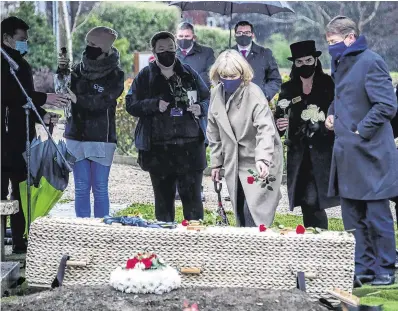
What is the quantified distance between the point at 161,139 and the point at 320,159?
1.24 m

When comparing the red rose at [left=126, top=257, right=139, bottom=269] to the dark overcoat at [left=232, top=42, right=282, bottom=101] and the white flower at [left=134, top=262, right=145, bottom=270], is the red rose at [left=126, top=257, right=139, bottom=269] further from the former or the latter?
the dark overcoat at [left=232, top=42, right=282, bottom=101]

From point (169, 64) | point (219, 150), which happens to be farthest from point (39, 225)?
point (169, 64)

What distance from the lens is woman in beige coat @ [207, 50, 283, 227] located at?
22.0 feet

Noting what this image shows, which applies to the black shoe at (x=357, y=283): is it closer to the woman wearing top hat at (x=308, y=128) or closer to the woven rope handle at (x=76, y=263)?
the woman wearing top hat at (x=308, y=128)

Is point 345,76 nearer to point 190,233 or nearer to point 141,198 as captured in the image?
point 190,233

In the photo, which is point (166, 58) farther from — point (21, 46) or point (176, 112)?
point (21, 46)

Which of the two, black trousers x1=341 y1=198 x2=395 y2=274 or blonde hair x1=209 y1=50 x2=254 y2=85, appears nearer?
blonde hair x1=209 y1=50 x2=254 y2=85

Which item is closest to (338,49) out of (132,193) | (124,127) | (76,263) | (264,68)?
(264,68)

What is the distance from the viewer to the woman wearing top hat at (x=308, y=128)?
740 centimetres

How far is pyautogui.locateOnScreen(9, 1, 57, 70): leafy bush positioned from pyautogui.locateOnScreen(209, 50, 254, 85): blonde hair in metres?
2.18

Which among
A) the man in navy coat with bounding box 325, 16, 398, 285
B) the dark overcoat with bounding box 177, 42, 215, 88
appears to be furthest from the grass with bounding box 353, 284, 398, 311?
the dark overcoat with bounding box 177, 42, 215, 88

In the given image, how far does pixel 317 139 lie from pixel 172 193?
4.07 ft

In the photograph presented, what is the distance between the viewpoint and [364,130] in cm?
670

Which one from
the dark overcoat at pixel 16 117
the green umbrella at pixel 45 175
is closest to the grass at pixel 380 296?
the green umbrella at pixel 45 175
